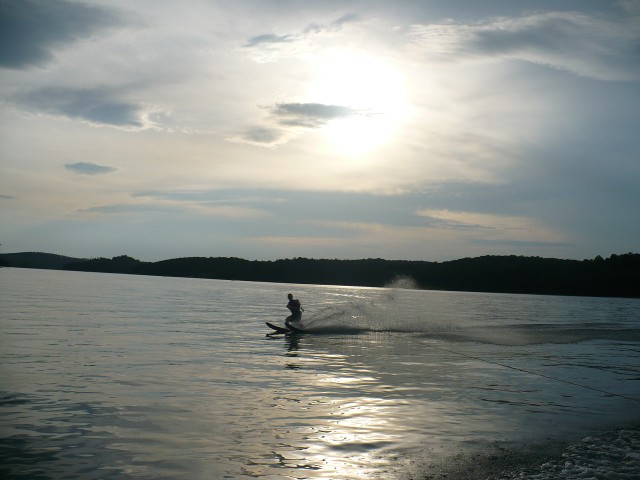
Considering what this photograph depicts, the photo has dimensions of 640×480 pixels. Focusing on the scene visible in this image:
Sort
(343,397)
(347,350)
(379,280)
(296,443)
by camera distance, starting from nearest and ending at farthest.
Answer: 1. (296,443)
2. (343,397)
3. (347,350)
4. (379,280)

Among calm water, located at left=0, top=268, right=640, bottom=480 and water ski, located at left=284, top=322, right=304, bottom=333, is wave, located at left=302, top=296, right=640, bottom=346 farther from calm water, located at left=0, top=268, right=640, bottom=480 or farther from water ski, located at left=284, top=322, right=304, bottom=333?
calm water, located at left=0, top=268, right=640, bottom=480

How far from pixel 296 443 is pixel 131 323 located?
3015 centimetres

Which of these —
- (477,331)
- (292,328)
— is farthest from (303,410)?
(477,331)

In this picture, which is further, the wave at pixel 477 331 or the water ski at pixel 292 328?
the wave at pixel 477 331

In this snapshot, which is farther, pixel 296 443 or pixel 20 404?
pixel 20 404

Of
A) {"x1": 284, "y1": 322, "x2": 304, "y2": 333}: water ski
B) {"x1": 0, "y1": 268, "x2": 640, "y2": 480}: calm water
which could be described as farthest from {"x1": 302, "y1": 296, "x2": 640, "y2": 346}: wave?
{"x1": 0, "y1": 268, "x2": 640, "y2": 480}: calm water

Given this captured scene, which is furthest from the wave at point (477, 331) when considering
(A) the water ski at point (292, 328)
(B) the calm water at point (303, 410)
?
(B) the calm water at point (303, 410)

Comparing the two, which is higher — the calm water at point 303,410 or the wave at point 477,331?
the calm water at point 303,410

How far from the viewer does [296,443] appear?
39.0 feet

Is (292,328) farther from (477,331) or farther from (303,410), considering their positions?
(303,410)

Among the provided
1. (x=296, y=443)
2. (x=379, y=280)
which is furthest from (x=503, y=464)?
(x=379, y=280)

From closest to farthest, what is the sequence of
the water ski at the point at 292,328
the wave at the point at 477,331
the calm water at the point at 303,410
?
the calm water at the point at 303,410, the water ski at the point at 292,328, the wave at the point at 477,331

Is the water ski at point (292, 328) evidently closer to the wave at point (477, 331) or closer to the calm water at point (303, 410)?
the wave at point (477, 331)

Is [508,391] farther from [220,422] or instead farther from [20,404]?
[20,404]
